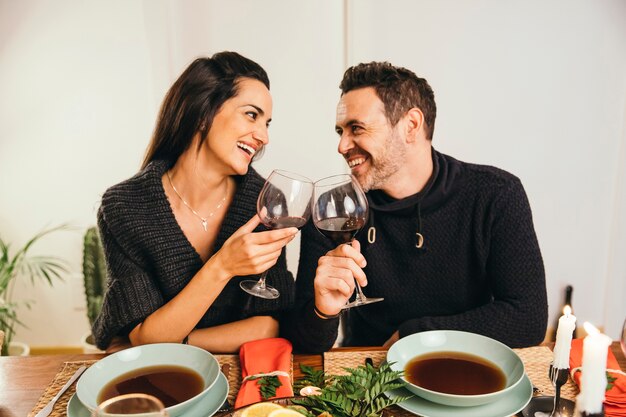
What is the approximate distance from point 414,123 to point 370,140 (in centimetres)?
18

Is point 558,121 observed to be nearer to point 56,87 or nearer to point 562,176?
point 562,176

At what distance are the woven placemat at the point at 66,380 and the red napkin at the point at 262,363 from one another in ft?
0.07

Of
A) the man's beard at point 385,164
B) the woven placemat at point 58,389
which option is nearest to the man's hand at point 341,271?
the man's beard at point 385,164

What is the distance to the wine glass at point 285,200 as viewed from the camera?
3.73 feet

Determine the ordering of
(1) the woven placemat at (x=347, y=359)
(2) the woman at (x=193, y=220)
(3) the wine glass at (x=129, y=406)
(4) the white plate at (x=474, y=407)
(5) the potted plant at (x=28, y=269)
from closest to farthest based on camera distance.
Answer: (3) the wine glass at (x=129, y=406)
(4) the white plate at (x=474, y=407)
(1) the woven placemat at (x=347, y=359)
(2) the woman at (x=193, y=220)
(5) the potted plant at (x=28, y=269)

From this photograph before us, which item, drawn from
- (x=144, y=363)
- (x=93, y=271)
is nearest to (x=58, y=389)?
(x=144, y=363)

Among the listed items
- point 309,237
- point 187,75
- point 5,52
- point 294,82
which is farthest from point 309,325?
point 5,52

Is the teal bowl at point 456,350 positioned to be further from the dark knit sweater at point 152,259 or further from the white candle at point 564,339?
the dark knit sweater at point 152,259

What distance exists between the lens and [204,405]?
0.97m

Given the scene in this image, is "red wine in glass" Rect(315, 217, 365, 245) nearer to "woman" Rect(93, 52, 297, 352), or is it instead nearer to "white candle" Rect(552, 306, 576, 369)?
"woman" Rect(93, 52, 297, 352)

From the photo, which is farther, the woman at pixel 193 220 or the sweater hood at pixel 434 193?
the sweater hood at pixel 434 193

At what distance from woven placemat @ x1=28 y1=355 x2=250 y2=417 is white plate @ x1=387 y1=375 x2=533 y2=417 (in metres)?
0.29

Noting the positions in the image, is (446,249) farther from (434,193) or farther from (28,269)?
(28,269)

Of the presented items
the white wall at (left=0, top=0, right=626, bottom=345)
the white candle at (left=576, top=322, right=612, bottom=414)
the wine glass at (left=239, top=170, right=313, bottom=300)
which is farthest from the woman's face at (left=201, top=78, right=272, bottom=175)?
the white wall at (left=0, top=0, right=626, bottom=345)
